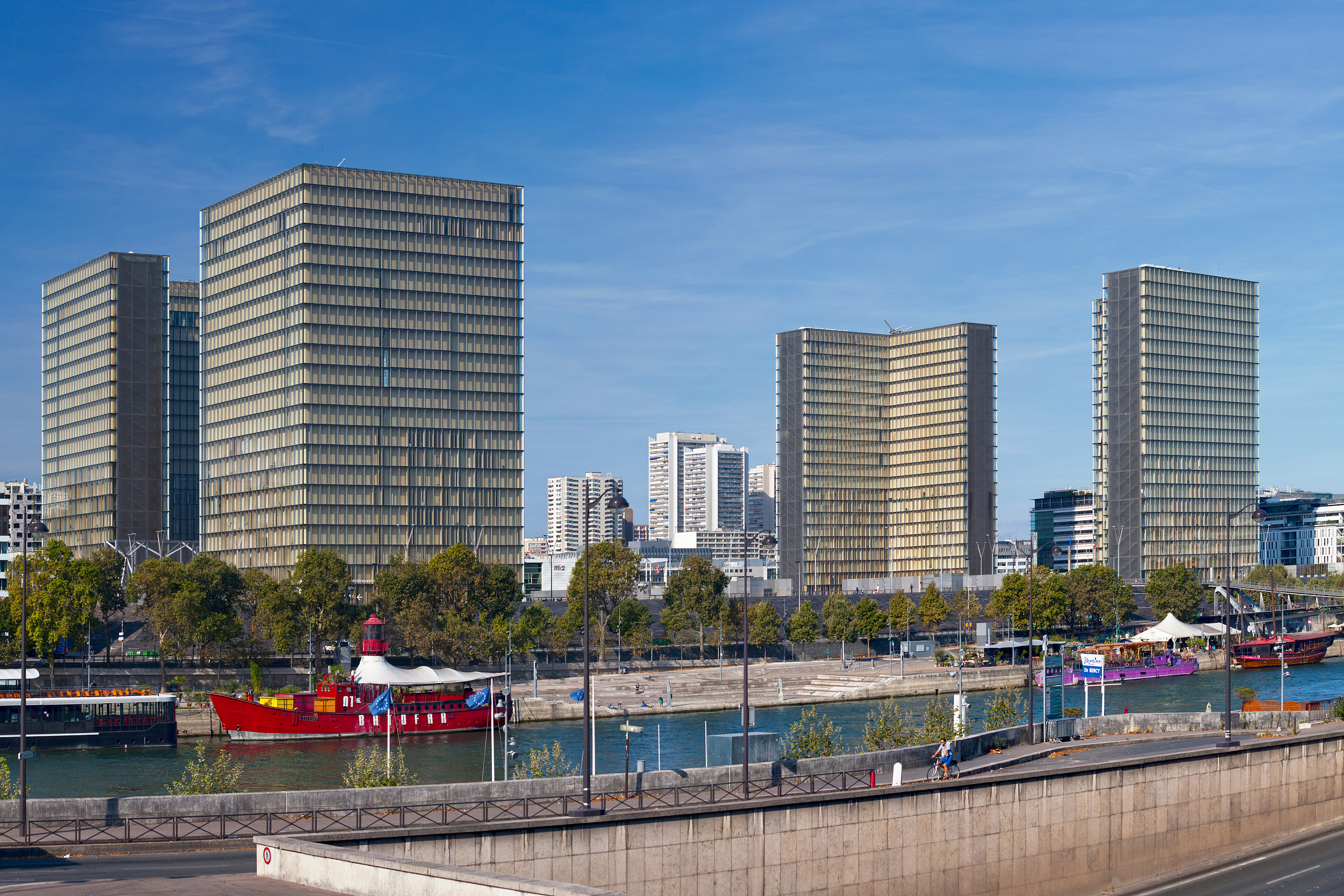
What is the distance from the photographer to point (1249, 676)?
169 m

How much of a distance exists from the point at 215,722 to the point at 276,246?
8907cm

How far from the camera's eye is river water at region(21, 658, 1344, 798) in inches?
3573

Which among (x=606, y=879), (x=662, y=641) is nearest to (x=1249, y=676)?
(x=662, y=641)

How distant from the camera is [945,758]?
6328cm

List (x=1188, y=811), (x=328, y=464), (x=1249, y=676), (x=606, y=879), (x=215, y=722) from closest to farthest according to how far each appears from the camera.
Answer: (x=606, y=879)
(x=1188, y=811)
(x=215, y=722)
(x=1249, y=676)
(x=328, y=464)

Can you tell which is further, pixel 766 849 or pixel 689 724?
pixel 689 724

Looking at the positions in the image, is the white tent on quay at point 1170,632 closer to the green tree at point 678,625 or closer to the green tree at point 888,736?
the green tree at point 678,625

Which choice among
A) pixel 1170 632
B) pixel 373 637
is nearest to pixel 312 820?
pixel 373 637

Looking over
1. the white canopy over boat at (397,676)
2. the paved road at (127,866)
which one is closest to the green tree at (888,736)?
the paved road at (127,866)

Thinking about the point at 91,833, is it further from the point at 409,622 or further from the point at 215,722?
the point at 409,622

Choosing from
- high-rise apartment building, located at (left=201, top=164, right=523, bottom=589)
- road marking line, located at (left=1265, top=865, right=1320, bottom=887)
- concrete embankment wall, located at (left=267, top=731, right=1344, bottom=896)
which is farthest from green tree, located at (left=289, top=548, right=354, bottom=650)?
road marking line, located at (left=1265, top=865, right=1320, bottom=887)

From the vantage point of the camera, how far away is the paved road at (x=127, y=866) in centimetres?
4194

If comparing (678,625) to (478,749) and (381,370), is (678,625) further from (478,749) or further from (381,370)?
(478,749)

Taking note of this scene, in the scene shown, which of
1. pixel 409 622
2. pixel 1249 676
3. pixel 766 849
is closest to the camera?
pixel 766 849
